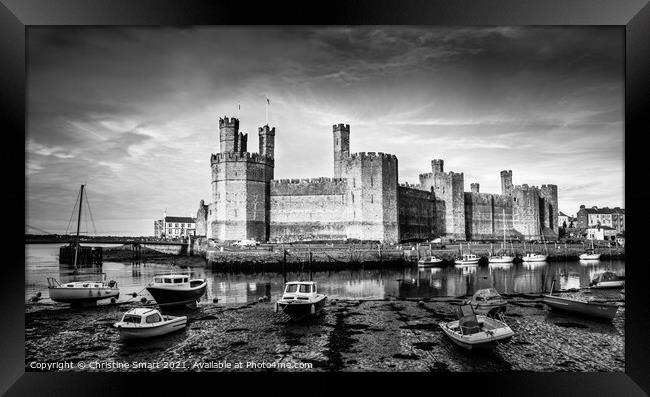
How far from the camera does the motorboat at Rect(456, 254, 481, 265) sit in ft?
63.6

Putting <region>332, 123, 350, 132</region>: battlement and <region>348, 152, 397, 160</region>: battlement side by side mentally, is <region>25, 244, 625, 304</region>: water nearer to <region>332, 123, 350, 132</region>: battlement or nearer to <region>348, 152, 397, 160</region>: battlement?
<region>348, 152, 397, 160</region>: battlement

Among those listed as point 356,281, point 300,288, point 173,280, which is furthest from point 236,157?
point 300,288

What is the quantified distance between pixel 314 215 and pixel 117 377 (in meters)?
15.9

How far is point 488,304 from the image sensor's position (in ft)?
25.7

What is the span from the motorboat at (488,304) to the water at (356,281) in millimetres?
2132

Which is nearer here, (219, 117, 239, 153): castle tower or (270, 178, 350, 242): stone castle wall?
(219, 117, 239, 153): castle tower

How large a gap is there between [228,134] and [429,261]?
32.5 feet

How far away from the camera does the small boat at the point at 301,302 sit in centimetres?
729

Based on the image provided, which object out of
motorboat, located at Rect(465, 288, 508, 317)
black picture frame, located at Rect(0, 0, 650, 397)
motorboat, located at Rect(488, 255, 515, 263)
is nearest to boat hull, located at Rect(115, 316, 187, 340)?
black picture frame, located at Rect(0, 0, 650, 397)

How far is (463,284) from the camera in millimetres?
12836

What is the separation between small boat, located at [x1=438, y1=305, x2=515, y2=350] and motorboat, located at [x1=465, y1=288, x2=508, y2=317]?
1393 mm

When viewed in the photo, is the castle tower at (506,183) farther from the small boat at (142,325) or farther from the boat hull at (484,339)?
the small boat at (142,325)
